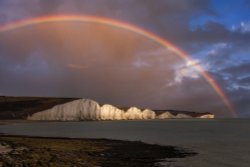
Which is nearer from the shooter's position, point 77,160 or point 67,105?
point 77,160

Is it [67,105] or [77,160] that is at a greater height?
[67,105]

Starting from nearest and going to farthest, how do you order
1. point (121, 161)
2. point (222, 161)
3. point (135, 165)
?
point (135, 165) → point (121, 161) → point (222, 161)

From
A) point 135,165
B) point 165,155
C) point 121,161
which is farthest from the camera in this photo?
point 165,155

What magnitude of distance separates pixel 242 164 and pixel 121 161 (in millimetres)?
12409

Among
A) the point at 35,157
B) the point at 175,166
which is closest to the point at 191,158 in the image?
the point at 175,166

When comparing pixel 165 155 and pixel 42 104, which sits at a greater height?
pixel 42 104

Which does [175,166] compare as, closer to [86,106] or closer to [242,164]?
[242,164]

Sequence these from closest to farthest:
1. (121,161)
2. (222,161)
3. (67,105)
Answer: (121,161) → (222,161) → (67,105)

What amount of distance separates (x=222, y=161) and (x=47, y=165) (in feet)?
64.1

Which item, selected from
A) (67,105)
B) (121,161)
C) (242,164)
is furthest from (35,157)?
(67,105)

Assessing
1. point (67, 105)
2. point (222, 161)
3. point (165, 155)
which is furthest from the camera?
point (67, 105)

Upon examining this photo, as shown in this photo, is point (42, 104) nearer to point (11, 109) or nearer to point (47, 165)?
point (11, 109)

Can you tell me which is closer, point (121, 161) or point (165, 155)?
point (121, 161)

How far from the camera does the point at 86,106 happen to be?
193750 mm
